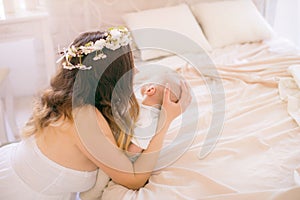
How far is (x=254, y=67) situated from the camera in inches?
85.6

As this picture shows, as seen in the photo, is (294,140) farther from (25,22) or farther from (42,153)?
(25,22)

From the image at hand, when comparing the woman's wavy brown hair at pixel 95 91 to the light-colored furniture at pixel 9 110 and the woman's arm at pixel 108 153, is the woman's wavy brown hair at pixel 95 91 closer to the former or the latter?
the woman's arm at pixel 108 153

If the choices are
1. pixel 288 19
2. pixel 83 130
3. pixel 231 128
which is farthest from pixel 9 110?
pixel 288 19

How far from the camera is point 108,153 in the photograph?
4.25 ft

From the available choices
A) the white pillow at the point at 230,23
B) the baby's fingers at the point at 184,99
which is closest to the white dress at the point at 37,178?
the baby's fingers at the point at 184,99

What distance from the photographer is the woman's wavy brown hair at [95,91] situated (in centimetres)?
133

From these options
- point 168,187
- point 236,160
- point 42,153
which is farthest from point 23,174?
point 236,160

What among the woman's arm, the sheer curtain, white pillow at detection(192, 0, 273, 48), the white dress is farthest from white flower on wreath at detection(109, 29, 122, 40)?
the sheer curtain

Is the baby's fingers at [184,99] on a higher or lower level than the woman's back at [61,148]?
higher

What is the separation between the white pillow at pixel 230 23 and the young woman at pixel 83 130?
4.66 ft

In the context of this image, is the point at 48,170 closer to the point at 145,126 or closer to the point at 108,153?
the point at 108,153

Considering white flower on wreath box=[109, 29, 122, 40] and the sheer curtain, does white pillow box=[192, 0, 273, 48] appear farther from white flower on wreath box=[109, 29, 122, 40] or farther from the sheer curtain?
white flower on wreath box=[109, 29, 122, 40]

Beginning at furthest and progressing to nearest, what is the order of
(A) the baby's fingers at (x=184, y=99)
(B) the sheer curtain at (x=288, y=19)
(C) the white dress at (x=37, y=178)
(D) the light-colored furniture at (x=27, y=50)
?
1. (B) the sheer curtain at (x=288, y=19)
2. (D) the light-colored furniture at (x=27, y=50)
3. (A) the baby's fingers at (x=184, y=99)
4. (C) the white dress at (x=37, y=178)

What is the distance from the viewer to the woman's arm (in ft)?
4.23
